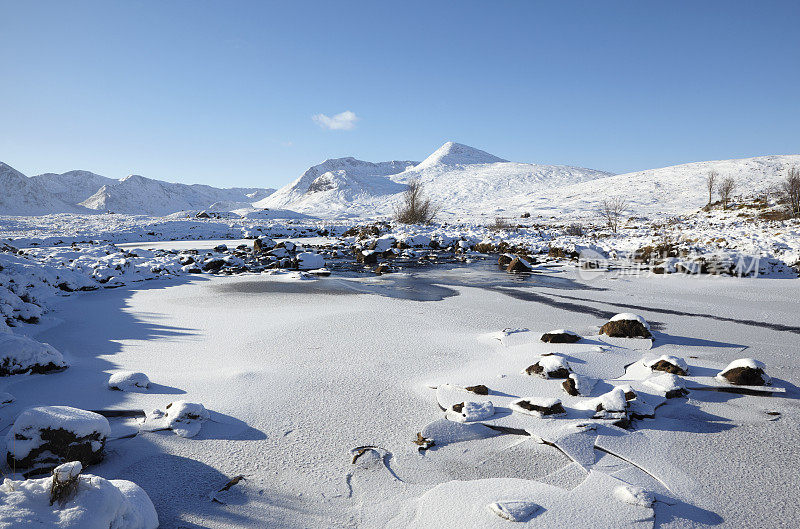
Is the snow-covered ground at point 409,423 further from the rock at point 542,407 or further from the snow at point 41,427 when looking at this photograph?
the snow at point 41,427

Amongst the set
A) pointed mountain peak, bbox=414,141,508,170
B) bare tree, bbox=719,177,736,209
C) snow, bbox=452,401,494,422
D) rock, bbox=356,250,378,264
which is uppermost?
pointed mountain peak, bbox=414,141,508,170

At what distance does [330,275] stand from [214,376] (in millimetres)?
8232

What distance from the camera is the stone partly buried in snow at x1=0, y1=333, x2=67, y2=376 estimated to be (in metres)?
3.99

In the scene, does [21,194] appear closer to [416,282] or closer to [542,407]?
[416,282]

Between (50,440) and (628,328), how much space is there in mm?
6096

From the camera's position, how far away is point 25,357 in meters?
4.08

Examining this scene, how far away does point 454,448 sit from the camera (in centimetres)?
291

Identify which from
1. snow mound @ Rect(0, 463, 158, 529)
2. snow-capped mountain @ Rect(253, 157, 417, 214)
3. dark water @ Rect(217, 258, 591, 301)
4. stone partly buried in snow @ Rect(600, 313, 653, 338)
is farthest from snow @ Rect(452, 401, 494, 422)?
snow-capped mountain @ Rect(253, 157, 417, 214)

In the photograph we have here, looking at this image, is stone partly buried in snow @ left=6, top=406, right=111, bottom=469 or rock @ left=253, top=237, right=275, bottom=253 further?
rock @ left=253, top=237, right=275, bottom=253

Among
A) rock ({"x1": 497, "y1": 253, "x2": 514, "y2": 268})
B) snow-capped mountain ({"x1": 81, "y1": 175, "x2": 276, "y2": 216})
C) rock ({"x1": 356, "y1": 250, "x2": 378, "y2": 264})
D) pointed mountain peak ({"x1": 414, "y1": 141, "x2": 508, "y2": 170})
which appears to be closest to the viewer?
rock ({"x1": 497, "y1": 253, "x2": 514, "y2": 268})

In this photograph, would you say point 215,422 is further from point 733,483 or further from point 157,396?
point 733,483

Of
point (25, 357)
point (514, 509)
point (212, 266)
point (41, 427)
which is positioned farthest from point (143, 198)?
point (514, 509)

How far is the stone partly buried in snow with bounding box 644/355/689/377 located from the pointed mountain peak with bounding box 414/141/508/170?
3829 inches

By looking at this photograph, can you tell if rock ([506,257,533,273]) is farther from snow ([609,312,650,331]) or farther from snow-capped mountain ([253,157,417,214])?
snow-capped mountain ([253,157,417,214])
